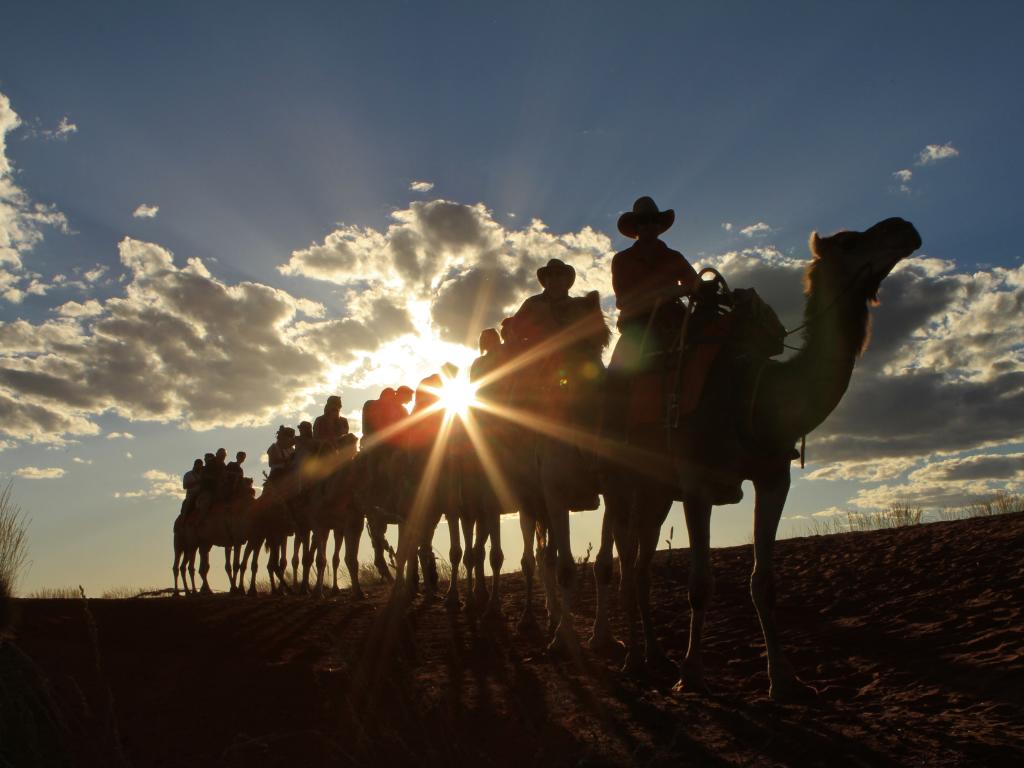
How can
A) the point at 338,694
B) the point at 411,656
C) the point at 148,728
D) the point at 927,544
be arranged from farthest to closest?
the point at 927,544
the point at 411,656
the point at 338,694
the point at 148,728

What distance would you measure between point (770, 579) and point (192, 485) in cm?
2202

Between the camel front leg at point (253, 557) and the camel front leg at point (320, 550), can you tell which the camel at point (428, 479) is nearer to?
the camel front leg at point (320, 550)

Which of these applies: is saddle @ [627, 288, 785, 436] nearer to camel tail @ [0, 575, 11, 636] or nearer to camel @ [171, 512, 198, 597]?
camel tail @ [0, 575, 11, 636]

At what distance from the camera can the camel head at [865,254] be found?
615cm

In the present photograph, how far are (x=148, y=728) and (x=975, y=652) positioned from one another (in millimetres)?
5769

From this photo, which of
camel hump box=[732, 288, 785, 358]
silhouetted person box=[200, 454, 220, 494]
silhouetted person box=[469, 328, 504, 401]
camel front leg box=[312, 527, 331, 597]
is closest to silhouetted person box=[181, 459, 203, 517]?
silhouetted person box=[200, 454, 220, 494]

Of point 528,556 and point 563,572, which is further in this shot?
point 528,556

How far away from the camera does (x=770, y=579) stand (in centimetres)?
645

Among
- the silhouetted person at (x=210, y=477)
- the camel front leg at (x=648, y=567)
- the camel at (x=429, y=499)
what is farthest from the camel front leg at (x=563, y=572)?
the silhouetted person at (x=210, y=477)

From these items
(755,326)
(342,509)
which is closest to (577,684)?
(755,326)

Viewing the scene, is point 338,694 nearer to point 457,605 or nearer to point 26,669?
point 26,669

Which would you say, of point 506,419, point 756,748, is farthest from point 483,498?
point 756,748

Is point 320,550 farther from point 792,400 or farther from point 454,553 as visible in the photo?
point 792,400

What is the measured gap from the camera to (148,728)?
5.53 metres
